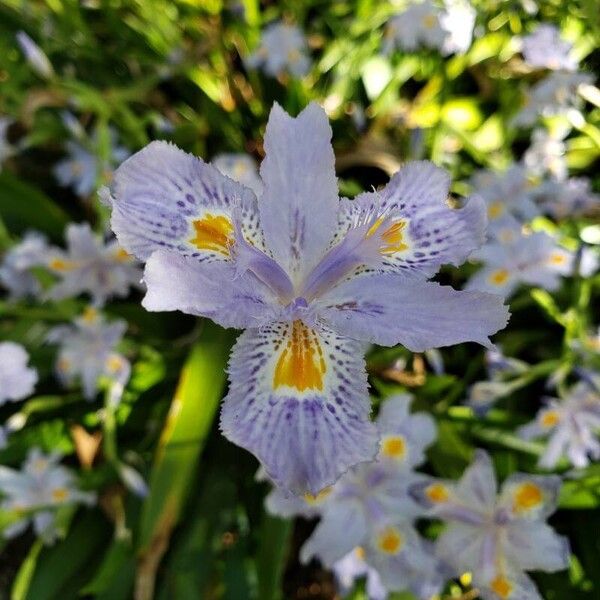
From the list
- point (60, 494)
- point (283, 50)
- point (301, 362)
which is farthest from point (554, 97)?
point (60, 494)

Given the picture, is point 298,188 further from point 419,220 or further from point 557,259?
point 557,259

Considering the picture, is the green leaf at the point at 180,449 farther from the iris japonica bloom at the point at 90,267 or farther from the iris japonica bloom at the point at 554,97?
the iris japonica bloom at the point at 554,97

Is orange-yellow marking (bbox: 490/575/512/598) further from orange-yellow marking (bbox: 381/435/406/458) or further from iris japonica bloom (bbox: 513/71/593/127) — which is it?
iris japonica bloom (bbox: 513/71/593/127)

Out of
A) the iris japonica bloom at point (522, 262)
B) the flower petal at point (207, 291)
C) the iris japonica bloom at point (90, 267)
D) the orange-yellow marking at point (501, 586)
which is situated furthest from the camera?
the iris japonica bloom at point (90, 267)

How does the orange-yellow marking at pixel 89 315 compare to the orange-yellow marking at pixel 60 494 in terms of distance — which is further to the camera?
the orange-yellow marking at pixel 89 315

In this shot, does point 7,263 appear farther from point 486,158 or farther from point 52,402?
point 486,158

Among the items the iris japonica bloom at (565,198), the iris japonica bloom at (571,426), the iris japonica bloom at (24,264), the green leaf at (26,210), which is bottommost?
the iris japonica bloom at (571,426)

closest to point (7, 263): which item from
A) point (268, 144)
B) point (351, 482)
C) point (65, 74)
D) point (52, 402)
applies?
point (52, 402)

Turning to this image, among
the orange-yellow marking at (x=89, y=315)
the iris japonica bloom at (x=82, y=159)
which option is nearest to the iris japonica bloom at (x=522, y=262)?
the orange-yellow marking at (x=89, y=315)
